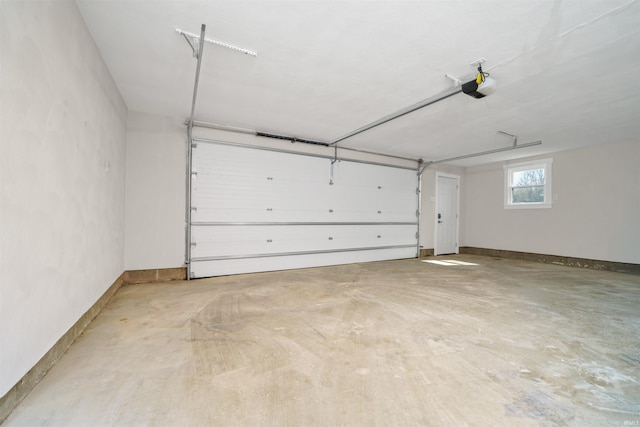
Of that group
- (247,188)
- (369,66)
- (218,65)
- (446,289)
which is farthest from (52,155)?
→ (446,289)

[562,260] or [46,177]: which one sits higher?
[46,177]

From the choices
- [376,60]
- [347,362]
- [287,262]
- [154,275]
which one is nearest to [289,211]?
[287,262]

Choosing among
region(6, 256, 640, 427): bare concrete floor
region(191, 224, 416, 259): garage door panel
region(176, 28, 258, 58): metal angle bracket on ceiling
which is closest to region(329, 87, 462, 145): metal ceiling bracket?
region(191, 224, 416, 259): garage door panel

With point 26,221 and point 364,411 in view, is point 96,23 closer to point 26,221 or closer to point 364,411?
point 26,221

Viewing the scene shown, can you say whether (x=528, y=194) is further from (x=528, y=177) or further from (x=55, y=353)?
(x=55, y=353)

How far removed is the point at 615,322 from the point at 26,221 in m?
4.83

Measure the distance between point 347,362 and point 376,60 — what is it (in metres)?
2.75

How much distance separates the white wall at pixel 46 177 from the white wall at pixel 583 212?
8.50 m

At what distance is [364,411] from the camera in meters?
1.38

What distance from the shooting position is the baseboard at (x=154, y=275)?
154 inches

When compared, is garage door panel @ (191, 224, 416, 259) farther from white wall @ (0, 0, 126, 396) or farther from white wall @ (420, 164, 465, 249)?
white wall @ (0, 0, 126, 396)

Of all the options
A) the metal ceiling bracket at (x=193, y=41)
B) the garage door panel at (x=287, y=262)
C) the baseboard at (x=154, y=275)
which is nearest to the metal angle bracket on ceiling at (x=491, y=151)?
the garage door panel at (x=287, y=262)

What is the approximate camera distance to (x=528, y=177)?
6781 millimetres

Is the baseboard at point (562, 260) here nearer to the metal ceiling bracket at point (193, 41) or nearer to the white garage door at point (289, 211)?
the white garage door at point (289, 211)
